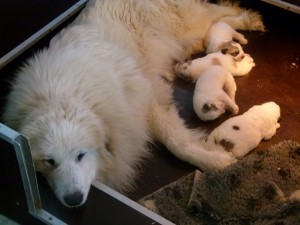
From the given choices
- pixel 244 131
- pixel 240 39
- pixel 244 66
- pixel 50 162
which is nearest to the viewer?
pixel 50 162

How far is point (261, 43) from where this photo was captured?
3229 millimetres

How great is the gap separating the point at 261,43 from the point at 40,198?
6.58ft

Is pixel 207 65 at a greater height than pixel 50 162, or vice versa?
pixel 50 162

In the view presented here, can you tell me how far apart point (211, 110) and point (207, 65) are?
0.40 metres

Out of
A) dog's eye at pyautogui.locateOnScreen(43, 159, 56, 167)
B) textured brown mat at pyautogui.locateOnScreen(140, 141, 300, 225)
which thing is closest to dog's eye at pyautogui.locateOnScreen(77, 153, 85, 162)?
dog's eye at pyautogui.locateOnScreen(43, 159, 56, 167)

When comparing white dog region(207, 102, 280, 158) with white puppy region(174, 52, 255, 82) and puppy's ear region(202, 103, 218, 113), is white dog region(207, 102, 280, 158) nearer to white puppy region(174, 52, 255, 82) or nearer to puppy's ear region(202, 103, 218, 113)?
puppy's ear region(202, 103, 218, 113)

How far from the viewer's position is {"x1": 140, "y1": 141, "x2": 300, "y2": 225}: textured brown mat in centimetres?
209

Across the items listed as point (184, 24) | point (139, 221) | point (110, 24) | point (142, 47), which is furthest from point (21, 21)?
point (139, 221)

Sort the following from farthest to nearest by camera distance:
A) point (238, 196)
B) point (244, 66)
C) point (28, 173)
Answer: point (244, 66)
point (238, 196)
point (28, 173)

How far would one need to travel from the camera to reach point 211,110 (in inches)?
98.0

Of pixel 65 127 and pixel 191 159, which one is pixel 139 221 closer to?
pixel 65 127

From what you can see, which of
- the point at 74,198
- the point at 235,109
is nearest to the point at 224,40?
the point at 235,109

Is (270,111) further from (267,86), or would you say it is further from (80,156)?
(80,156)

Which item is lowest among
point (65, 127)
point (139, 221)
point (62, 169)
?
point (139, 221)
